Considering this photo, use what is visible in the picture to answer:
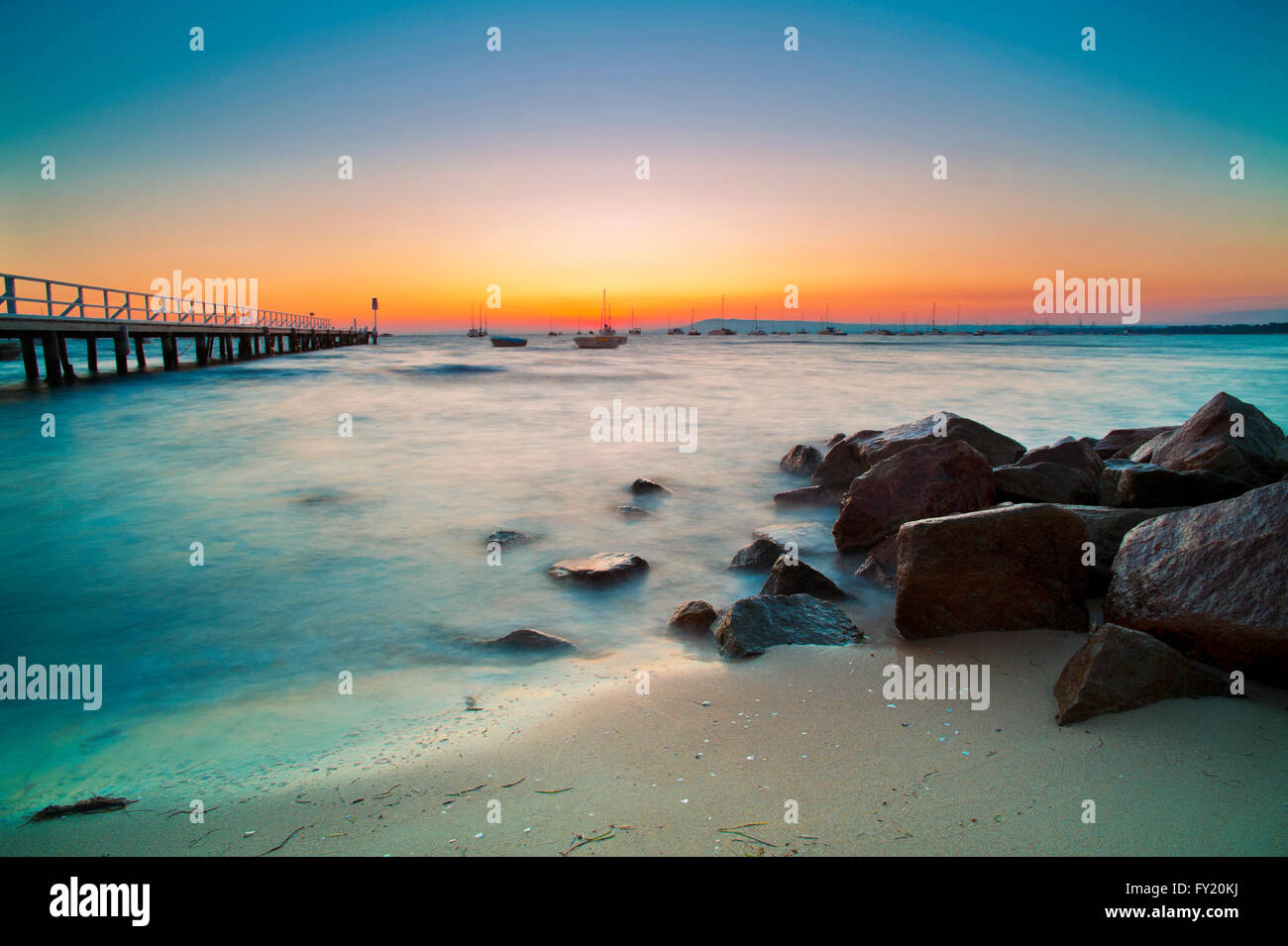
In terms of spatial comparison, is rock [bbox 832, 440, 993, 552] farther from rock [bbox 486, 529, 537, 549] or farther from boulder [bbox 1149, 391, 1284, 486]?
rock [bbox 486, 529, 537, 549]

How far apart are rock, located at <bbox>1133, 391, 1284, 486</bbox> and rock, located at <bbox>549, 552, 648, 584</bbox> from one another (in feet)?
15.2

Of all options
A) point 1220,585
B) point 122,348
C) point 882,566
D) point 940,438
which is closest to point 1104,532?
point 1220,585

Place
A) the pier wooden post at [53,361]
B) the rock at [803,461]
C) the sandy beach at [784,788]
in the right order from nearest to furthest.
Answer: the sandy beach at [784,788] < the rock at [803,461] < the pier wooden post at [53,361]

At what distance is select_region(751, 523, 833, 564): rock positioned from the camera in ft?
23.5

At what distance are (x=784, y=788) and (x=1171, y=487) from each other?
4424mm

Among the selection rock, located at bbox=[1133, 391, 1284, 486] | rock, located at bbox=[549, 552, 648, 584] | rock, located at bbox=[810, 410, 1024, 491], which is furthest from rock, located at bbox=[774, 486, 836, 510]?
rock, located at bbox=[1133, 391, 1284, 486]

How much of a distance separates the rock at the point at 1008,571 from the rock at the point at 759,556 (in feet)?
7.68

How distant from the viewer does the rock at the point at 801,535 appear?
7168 mm

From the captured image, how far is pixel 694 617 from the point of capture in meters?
5.18

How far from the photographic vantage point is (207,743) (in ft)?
12.5

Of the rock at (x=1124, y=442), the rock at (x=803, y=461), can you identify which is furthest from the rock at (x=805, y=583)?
the rock at (x=1124, y=442)

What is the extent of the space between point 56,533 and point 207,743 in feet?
20.6

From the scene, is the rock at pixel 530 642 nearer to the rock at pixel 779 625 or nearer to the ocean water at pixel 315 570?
the ocean water at pixel 315 570
